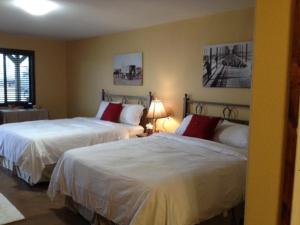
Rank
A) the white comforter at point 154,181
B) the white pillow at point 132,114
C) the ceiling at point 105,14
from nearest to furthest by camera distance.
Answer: the white comforter at point 154,181 → the ceiling at point 105,14 → the white pillow at point 132,114

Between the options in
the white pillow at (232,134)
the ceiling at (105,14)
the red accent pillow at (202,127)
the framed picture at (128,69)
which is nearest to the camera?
the white pillow at (232,134)

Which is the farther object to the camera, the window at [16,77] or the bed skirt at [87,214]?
the window at [16,77]

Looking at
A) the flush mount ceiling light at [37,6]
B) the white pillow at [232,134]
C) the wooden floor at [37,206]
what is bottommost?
the wooden floor at [37,206]

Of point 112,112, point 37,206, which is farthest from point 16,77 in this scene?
point 37,206

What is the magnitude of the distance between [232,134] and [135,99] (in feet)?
7.17

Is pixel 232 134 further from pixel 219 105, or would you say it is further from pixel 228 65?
pixel 228 65

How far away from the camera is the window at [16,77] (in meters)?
5.72

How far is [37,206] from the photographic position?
3.07 metres

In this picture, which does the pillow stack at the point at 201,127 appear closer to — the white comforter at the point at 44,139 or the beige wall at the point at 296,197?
the white comforter at the point at 44,139

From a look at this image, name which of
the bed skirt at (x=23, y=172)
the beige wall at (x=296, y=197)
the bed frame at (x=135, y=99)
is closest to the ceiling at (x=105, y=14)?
the bed frame at (x=135, y=99)

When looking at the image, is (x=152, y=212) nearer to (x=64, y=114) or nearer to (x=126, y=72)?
(x=126, y=72)

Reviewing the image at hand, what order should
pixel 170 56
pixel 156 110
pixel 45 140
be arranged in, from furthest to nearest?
pixel 170 56 < pixel 156 110 < pixel 45 140

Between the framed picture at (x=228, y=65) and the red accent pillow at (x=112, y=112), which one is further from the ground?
the framed picture at (x=228, y=65)

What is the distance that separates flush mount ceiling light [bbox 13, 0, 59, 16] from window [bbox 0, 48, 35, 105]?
2.46m
